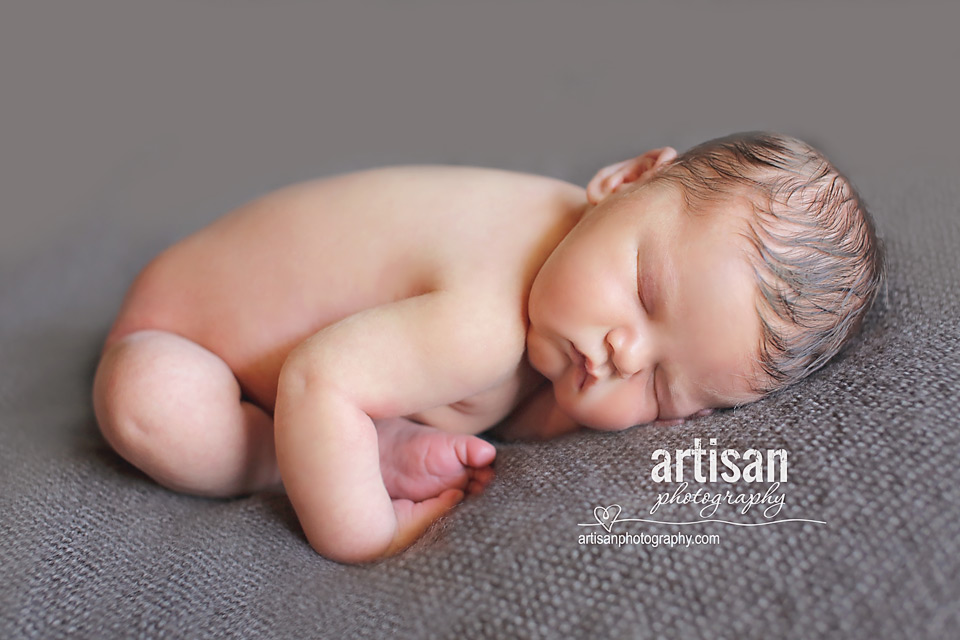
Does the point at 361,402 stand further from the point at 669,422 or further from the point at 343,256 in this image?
the point at 669,422

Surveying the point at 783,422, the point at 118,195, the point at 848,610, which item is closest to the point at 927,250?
the point at 783,422

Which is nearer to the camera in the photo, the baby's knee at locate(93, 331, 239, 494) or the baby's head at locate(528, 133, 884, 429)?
the baby's head at locate(528, 133, 884, 429)

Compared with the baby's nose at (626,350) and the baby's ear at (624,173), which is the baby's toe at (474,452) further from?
the baby's ear at (624,173)

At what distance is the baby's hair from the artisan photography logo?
0.53ft

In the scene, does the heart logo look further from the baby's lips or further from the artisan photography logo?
the baby's lips

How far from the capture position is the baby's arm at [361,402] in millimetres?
896

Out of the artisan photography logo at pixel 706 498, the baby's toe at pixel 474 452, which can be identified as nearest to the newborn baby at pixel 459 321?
the baby's toe at pixel 474 452

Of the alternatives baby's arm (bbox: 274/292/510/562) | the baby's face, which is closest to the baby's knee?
baby's arm (bbox: 274/292/510/562)

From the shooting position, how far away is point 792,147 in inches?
38.4

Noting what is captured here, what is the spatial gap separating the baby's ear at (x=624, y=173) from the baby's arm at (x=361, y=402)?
10.0 inches

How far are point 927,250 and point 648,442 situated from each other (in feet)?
1.78

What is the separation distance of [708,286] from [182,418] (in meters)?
0.69

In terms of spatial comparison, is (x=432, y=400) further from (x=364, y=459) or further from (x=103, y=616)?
(x=103, y=616)

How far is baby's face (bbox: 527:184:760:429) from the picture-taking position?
0.88 m
